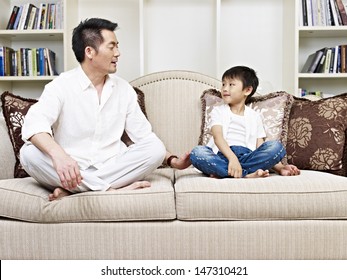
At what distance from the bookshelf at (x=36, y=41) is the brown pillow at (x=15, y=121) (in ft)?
3.49

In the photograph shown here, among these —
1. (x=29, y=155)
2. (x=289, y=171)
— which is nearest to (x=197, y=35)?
(x=289, y=171)

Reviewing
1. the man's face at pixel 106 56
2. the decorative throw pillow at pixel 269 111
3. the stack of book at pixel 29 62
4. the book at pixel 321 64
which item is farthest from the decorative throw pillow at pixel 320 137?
the stack of book at pixel 29 62

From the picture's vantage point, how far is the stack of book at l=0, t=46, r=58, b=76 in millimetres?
3811

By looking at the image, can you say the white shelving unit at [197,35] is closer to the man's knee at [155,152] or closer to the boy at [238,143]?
the boy at [238,143]

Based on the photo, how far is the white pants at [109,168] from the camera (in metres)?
2.07

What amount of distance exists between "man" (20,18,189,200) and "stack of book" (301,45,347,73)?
167 centimetres

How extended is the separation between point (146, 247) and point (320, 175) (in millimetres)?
761

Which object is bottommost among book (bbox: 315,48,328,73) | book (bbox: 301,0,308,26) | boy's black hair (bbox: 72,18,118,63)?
book (bbox: 315,48,328,73)

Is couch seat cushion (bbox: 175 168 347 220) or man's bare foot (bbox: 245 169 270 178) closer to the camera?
couch seat cushion (bbox: 175 168 347 220)

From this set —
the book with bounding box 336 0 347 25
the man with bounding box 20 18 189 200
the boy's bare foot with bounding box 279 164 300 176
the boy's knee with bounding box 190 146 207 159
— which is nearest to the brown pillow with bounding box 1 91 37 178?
the man with bounding box 20 18 189 200

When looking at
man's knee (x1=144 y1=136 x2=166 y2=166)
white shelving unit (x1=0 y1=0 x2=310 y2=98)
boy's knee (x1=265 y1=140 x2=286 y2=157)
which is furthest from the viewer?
white shelving unit (x1=0 y1=0 x2=310 y2=98)

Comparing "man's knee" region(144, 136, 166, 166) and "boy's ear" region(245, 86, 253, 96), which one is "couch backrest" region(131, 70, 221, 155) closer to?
"boy's ear" region(245, 86, 253, 96)

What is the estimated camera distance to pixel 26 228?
2.03m

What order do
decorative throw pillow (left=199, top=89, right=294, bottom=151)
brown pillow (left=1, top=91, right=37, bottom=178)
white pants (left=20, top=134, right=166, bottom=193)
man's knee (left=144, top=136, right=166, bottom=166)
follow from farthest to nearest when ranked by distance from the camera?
decorative throw pillow (left=199, top=89, right=294, bottom=151) → brown pillow (left=1, top=91, right=37, bottom=178) → man's knee (left=144, top=136, right=166, bottom=166) → white pants (left=20, top=134, right=166, bottom=193)
